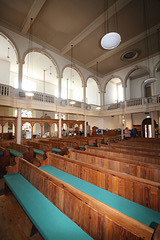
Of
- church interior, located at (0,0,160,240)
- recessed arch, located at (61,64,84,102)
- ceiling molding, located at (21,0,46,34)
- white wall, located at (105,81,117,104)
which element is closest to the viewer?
church interior, located at (0,0,160,240)

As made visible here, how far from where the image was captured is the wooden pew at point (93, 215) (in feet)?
2.67

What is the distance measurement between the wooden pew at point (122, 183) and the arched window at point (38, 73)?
8.30m

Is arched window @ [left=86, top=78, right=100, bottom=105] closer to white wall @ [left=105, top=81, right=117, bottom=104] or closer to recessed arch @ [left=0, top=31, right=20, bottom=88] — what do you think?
white wall @ [left=105, top=81, right=117, bottom=104]

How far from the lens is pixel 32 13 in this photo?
6.39 metres

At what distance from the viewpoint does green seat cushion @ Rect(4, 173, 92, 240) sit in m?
1.06

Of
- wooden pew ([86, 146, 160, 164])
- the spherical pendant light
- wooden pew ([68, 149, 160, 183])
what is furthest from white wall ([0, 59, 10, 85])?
wooden pew ([68, 149, 160, 183])

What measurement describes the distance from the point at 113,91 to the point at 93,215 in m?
16.5

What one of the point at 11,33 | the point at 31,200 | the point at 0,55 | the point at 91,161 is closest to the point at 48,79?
the point at 0,55

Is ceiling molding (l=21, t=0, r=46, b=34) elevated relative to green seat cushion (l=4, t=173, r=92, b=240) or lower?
elevated

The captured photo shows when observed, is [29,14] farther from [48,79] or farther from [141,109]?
[141,109]

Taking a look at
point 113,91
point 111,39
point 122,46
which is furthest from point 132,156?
point 113,91

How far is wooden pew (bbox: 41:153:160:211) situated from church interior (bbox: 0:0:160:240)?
13 millimetres

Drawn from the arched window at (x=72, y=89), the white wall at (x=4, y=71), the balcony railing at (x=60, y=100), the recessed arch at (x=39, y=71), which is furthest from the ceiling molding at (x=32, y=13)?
the arched window at (x=72, y=89)

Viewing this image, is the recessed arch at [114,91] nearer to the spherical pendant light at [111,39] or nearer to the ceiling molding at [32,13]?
the ceiling molding at [32,13]
